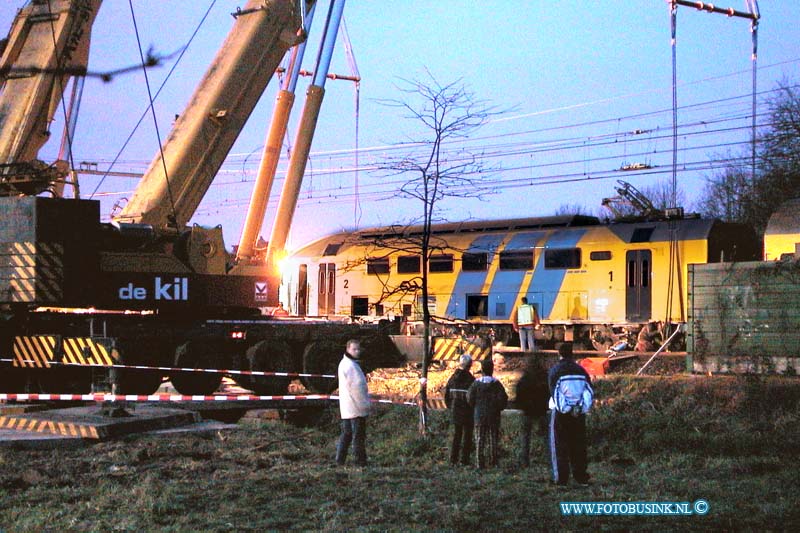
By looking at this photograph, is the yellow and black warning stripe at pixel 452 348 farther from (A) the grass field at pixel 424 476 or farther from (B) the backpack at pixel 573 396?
(B) the backpack at pixel 573 396

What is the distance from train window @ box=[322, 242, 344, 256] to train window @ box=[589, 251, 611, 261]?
9876 mm

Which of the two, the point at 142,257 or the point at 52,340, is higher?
the point at 142,257

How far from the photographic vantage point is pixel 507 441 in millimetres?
14914

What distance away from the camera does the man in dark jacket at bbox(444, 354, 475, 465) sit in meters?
12.9

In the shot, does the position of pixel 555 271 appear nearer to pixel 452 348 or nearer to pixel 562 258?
pixel 562 258

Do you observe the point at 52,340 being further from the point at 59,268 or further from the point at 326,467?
the point at 326,467

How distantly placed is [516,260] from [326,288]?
7776mm

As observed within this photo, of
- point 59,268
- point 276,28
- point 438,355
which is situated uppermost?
point 276,28

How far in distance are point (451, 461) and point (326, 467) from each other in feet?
5.57

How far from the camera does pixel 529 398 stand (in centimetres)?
1293

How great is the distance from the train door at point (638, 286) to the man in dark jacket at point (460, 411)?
18001 mm

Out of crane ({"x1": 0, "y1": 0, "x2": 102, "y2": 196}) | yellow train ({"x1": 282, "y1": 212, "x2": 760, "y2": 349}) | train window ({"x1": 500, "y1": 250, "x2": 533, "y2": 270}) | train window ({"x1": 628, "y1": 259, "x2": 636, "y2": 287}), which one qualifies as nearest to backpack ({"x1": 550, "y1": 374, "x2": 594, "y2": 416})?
crane ({"x1": 0, "y1": 0, "x2": 102, "y2": 196})

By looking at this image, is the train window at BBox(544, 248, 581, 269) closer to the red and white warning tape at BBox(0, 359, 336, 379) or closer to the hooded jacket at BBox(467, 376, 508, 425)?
the red and white warning tape at BBox(0, 359, 336, 379)

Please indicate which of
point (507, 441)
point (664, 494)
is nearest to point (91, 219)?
point (507, 441)
